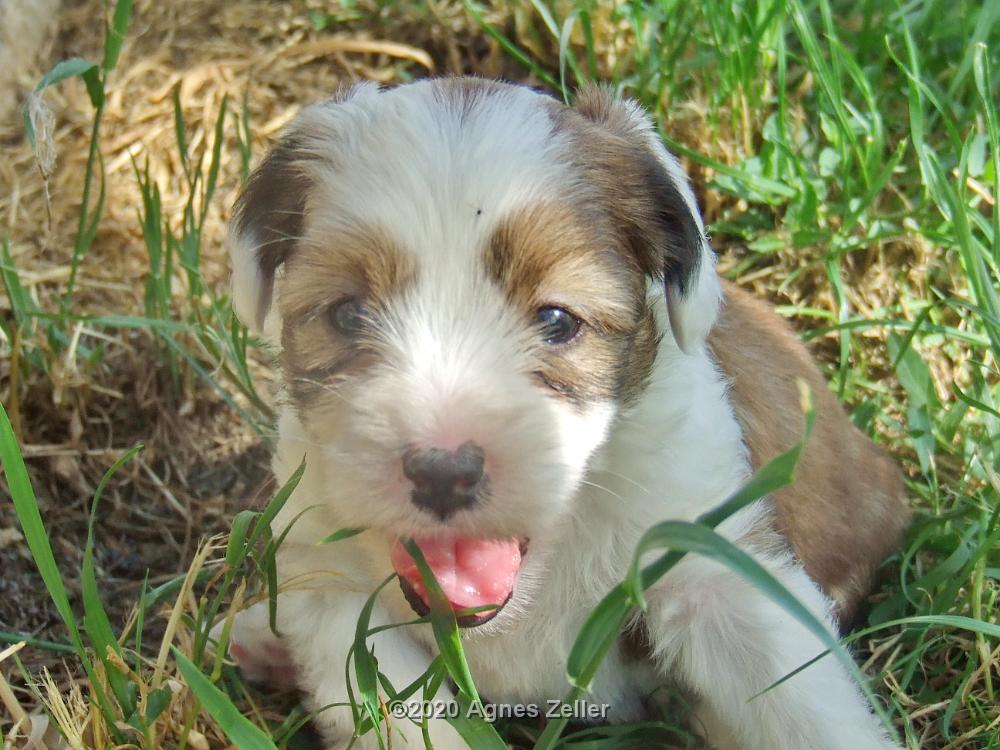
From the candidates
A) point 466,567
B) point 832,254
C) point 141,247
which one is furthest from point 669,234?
point 141,247

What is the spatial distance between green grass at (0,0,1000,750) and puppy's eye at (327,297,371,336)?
0.60m

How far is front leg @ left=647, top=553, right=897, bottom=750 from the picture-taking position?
2.82 m

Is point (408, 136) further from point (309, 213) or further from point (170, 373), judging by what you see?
point (170, 373)

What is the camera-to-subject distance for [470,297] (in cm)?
251

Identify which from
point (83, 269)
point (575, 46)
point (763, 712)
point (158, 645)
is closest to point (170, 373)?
point (83, 269)

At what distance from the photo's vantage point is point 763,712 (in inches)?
112

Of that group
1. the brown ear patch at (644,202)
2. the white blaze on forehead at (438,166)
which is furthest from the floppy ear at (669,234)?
the white blaze on forehead at (438,166)

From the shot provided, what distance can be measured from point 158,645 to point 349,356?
1410 mm

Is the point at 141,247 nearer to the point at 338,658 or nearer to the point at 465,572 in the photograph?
the point at 338,658

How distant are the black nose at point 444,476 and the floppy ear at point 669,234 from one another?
28.9 inches

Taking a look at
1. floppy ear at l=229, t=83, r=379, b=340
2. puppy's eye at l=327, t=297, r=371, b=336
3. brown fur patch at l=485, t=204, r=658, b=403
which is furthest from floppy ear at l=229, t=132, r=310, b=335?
brown fur patch at l=485, t=204, r=658, b=403

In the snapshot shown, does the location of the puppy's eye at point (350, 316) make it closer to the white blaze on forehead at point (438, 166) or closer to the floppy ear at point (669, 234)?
the white blaze on forehead at point (438, 166)

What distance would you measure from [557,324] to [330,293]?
488 millimetres

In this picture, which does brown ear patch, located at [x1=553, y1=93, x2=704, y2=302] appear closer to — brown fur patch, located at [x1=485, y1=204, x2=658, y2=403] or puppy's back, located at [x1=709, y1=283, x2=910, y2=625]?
brown fur patch, located at [x1=485, y1=204, x2=658, y2=403]
